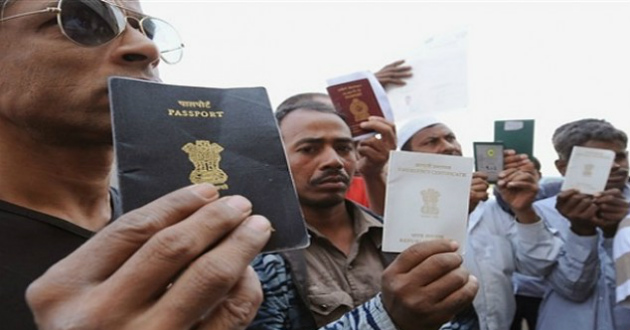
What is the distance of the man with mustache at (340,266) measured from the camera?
3.88ft

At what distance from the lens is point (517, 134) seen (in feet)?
9.83

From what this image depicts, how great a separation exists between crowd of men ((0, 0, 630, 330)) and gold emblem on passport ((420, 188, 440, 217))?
0.46 feet

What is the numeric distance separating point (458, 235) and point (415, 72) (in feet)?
4.60

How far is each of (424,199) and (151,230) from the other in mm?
942

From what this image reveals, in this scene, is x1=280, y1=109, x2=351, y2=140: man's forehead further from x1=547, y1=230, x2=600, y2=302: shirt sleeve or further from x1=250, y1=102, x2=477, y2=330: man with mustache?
x1=547, y1=230, x2=600, y2=302: shirt sleeve

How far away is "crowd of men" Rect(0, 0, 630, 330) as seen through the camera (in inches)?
21.9

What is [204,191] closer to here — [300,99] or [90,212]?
[90,212]

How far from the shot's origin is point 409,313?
1159mm

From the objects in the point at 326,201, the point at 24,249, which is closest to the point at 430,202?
the point at 326,201

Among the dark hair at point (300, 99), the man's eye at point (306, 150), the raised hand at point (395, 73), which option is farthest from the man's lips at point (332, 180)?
the raised hand at point (395, 73)

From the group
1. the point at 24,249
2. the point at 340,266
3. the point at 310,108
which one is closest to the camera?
the point at 24,249

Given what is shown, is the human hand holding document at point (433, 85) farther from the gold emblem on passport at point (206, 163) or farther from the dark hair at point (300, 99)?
the gold emblem on passport at point (206, 163)

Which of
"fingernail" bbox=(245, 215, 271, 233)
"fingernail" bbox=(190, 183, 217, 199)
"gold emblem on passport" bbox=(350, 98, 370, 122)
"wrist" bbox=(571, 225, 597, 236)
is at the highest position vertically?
"fingernail" bbox=(190, 183, 217, 199)

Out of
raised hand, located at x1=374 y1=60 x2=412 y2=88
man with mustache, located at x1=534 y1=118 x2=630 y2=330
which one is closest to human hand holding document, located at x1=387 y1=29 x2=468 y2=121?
raised hand, located at x1=374 y1=60 x2=412 y2=88
